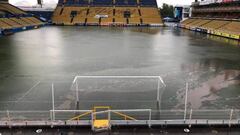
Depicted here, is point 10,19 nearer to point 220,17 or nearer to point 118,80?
point 118,80

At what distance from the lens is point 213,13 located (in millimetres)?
70750

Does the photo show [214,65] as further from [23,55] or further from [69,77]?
[23,55]

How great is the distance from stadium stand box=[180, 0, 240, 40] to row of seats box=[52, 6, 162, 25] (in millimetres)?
14365

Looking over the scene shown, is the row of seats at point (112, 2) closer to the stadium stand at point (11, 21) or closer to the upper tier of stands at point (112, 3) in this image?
the upper tier of stands at point (112, 3)

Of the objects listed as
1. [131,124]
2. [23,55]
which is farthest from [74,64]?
[131,124]

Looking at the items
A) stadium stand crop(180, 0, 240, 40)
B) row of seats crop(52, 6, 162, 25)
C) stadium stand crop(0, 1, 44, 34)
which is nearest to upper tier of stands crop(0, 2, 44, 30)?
stadium stand crop(0, 1, 44, 34)

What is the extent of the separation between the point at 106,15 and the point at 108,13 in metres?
1.65

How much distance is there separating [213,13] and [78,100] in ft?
218

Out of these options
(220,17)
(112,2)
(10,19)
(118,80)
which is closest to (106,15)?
(112,2)

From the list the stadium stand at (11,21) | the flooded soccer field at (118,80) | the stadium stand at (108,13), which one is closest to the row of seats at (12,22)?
the stadium stand at (11,21)

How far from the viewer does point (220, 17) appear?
64.9 metres

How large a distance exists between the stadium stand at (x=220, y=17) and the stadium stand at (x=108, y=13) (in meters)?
15.2

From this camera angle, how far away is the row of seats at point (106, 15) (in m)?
83.2

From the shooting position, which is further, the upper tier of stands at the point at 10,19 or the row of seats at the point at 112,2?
the row of seats at the point at 112,2
